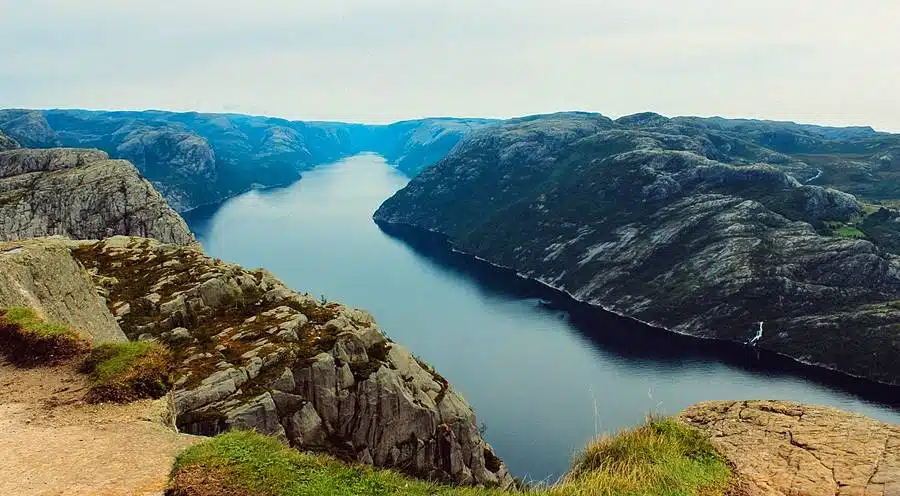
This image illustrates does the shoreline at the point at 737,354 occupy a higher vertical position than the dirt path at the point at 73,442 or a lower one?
lower

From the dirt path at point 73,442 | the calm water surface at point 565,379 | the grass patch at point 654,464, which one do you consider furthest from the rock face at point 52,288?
the calm water surface at point 565,379

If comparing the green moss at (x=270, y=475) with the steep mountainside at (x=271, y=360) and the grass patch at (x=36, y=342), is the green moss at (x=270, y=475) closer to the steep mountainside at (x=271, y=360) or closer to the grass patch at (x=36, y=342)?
the grass patch at (x=36, y=342)

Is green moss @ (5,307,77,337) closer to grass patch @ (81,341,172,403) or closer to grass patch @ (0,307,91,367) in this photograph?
grass patch @ (0,307,91,367)

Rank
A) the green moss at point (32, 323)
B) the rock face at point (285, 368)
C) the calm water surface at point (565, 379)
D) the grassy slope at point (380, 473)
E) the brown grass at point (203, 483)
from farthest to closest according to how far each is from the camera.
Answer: the calm water surface at point (565, 379) < the rock face at point (285, 368) < the green moss at point (32, 323) < the grassy slope at point (380, 473) < the brown grass at point (203, 483)

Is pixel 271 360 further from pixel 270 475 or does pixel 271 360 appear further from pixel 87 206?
pixel 87 206

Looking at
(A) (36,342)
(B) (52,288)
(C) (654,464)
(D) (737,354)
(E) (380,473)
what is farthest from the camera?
(D) (737,354)

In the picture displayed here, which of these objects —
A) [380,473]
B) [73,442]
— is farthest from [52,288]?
[380,473]
